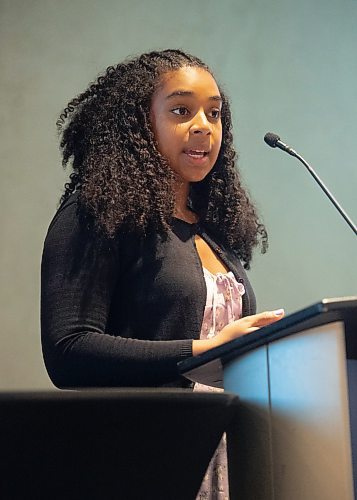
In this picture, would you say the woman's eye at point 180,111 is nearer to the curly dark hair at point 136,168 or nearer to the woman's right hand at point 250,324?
the curly dark hair at point 136,168

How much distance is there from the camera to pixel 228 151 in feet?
5.21

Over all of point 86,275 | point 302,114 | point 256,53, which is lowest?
point 86,275

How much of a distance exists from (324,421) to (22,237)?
1.58 metres

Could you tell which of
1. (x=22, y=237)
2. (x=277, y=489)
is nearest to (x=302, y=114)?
(x=22, y=237)

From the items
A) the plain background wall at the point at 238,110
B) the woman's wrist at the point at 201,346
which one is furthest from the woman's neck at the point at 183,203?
the plain background wall at the point at 238,110

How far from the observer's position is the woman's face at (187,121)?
1397mm

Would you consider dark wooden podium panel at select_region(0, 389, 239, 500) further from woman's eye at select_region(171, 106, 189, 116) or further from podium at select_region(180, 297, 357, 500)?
woman's eye at select_region(171, 106, 189, 116)

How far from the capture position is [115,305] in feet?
4.10

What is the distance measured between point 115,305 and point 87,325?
0.09 m

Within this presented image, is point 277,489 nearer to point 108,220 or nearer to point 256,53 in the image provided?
point 108,220

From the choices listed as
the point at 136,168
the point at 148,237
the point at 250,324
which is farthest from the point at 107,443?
the point at 136,168

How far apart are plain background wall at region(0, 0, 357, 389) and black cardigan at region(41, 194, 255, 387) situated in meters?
0.97

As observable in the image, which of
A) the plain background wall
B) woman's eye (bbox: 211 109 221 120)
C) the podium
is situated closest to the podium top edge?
the podium

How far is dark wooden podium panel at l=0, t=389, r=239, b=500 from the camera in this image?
2.28 ft
